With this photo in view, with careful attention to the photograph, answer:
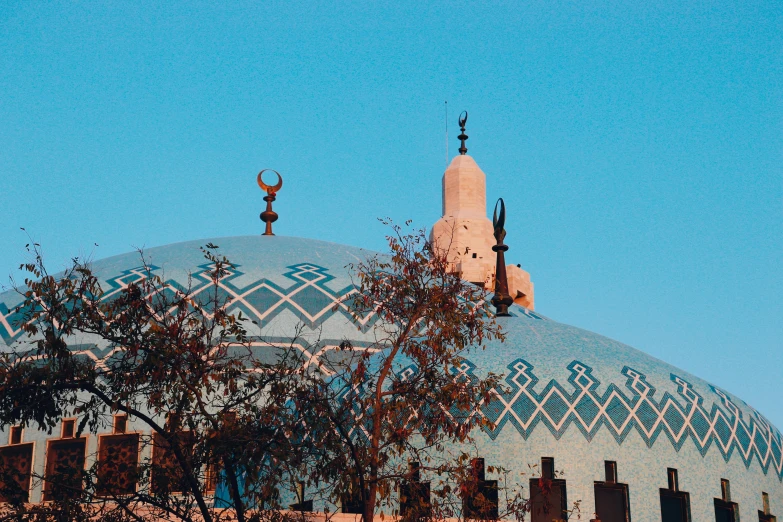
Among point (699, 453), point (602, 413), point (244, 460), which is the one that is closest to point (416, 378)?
point (244, 460)

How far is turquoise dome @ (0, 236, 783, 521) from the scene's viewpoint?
488 inches

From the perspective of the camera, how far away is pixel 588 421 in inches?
500

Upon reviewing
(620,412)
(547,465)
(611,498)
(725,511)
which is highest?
(620,412)

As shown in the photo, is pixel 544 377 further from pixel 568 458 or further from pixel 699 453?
pixel 699 453

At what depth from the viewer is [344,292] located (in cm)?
1573

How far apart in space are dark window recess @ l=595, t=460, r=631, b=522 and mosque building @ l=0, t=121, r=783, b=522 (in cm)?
1

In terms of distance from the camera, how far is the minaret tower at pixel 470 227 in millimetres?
25734

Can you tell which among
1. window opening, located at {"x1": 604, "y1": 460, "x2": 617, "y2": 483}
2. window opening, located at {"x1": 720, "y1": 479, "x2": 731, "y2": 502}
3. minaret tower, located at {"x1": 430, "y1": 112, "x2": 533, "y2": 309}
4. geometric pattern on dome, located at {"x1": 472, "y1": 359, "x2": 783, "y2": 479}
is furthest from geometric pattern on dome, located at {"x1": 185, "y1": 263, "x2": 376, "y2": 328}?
minaret tower, located at {"x1": 430, "y1": 112, "x2": 533, "y2": 309}

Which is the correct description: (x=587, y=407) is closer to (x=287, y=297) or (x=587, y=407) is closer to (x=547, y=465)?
(x=547, y=465)

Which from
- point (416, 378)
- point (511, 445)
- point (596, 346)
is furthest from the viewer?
point (596, 346)

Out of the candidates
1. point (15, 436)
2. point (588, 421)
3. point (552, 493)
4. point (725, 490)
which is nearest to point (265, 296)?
point (15, 436)

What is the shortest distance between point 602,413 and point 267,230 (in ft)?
24.7

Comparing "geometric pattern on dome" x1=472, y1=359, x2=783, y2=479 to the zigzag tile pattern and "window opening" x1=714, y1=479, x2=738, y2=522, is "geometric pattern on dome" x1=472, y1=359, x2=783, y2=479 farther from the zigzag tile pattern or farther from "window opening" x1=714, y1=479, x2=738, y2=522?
"window opening" x1=714, y1=479, x2=738, y2=522

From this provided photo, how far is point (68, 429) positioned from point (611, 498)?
647cm
